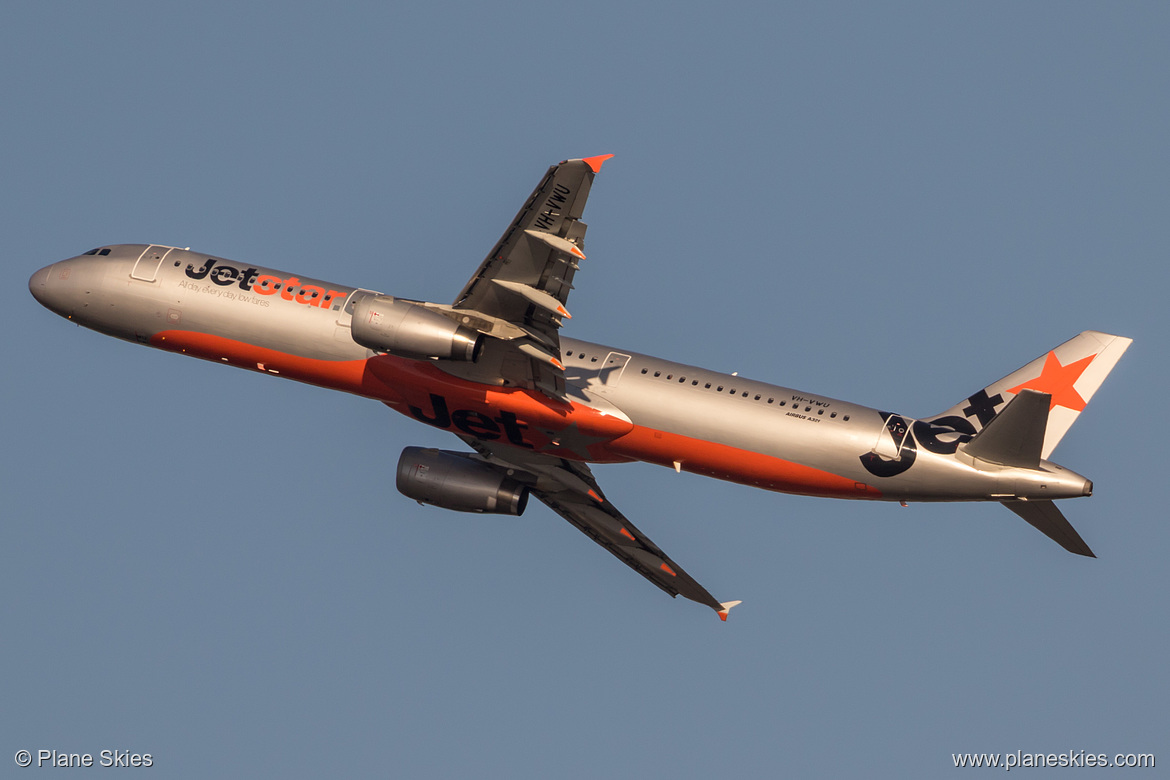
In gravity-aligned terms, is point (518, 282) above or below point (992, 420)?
above

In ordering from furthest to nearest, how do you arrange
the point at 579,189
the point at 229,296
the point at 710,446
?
the point at 229,296, the point at 710,446, the point at 579,189

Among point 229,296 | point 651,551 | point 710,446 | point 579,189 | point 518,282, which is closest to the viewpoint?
point 579,189

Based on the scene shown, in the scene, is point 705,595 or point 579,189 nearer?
point 579,189

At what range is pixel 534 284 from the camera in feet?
133

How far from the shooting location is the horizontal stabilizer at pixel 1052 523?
138 ft

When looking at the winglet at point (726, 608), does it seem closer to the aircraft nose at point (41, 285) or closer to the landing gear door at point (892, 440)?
the landing gear door at point (892, 440)

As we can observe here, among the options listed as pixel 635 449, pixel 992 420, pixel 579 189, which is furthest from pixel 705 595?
pixel 579 189

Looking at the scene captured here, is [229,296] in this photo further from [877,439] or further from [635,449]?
[877,439]

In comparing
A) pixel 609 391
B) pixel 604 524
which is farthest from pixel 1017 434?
pixel 604 524

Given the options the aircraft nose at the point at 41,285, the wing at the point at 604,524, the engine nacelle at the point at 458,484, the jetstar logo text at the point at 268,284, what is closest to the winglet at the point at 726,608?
the wing at the point at 604,524

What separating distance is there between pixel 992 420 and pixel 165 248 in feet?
97.7

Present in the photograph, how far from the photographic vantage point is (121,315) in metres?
48.1

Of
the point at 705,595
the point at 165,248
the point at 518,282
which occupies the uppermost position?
the point at 165,248

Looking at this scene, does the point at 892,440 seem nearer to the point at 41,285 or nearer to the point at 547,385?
the point at 547,385
